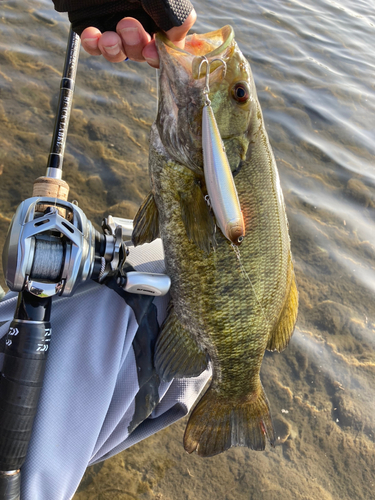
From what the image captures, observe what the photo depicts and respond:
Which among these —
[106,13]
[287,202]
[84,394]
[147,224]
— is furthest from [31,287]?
[287,202]

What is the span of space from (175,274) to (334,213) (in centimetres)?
268

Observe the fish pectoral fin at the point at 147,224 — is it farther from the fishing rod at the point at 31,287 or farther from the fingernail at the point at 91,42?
the fingernail at the point at 91,42

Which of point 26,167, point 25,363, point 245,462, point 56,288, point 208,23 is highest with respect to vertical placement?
point 208,23

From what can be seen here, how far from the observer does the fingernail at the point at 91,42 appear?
1954mm

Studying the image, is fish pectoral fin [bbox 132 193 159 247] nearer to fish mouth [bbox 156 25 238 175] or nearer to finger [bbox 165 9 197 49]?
fish mouth [bbox 156 25 238 175]

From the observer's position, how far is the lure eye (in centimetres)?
172

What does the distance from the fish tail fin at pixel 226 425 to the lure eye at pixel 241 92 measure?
1401 millimetres

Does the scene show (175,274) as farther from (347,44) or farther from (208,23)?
(347,44)

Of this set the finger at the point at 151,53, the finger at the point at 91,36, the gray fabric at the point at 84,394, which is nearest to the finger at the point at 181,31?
the finger at the point at 151,53

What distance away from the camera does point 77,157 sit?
3516 mm

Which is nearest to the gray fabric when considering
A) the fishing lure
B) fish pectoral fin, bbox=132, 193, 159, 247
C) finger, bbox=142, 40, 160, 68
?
fish pectoral fin, bbox=132, 193, 159, 247

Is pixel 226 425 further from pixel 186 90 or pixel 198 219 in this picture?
pixel 186 90

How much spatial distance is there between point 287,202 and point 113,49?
98.4 inches

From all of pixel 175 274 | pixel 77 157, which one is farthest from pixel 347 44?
pixel 175 274
